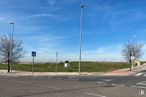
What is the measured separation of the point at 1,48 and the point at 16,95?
38.2 metres

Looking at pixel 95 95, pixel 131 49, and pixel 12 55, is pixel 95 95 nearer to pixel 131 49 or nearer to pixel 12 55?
pixel 12 55

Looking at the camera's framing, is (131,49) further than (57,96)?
Yes

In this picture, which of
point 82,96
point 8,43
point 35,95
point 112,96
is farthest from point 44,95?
point 8,43

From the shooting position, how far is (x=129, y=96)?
16.9 m

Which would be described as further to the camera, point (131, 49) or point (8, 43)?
point (131, 49)

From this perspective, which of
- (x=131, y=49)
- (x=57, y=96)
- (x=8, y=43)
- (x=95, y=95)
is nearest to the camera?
(x=57, y=96)

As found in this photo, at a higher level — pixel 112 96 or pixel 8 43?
pixel 8 43

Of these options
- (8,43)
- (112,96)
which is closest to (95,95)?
(112,96)

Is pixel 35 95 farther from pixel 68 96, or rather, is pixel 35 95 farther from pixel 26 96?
pixel 68 96

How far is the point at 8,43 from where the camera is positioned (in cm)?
5341

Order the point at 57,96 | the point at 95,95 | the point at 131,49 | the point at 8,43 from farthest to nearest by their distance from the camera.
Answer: the point at 131,49 < the point at 8,43 < the point at 95,95 < the point at 57,96

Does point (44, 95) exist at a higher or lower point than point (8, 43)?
lower

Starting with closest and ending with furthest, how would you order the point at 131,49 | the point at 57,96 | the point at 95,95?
the point at 57,96
the point at 95,95
the point at 131,49

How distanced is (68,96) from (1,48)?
39316 mm
